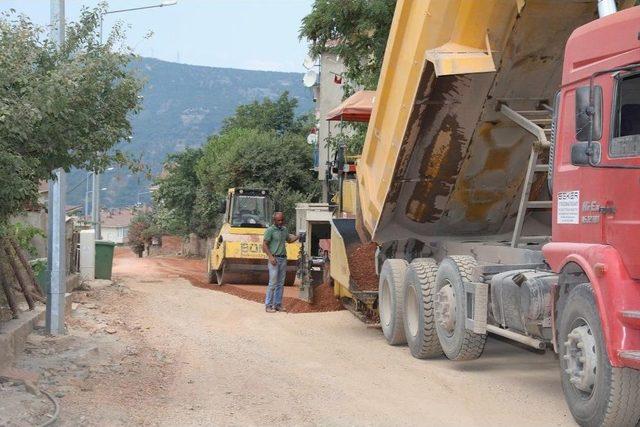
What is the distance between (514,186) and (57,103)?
17.0ft

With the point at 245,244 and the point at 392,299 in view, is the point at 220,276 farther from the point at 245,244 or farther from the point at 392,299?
the point at 392,299

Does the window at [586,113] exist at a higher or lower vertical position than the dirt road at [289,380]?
higher

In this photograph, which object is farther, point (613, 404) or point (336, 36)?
point (336, 36)

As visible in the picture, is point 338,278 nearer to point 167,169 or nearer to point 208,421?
point 208,421

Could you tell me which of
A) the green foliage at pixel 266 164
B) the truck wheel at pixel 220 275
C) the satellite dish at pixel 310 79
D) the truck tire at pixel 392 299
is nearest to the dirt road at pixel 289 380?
the truck tire at pixel 392 299

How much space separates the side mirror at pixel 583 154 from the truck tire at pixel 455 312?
2622 mm

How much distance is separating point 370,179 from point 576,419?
522cm

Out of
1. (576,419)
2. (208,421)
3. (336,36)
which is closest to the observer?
(576,419)

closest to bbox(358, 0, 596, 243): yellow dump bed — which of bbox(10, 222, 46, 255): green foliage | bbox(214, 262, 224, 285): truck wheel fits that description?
bbox(10, 222, 46, 255): green foliage

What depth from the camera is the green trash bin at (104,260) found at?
68.2 feet

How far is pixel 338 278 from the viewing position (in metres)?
12.6

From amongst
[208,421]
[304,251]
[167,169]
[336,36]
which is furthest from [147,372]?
[167,169]

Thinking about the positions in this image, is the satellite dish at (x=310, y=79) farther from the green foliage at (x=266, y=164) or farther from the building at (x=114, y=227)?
the building at (x=114, y=227)

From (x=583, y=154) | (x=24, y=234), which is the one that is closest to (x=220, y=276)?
(x=24, y=234)
